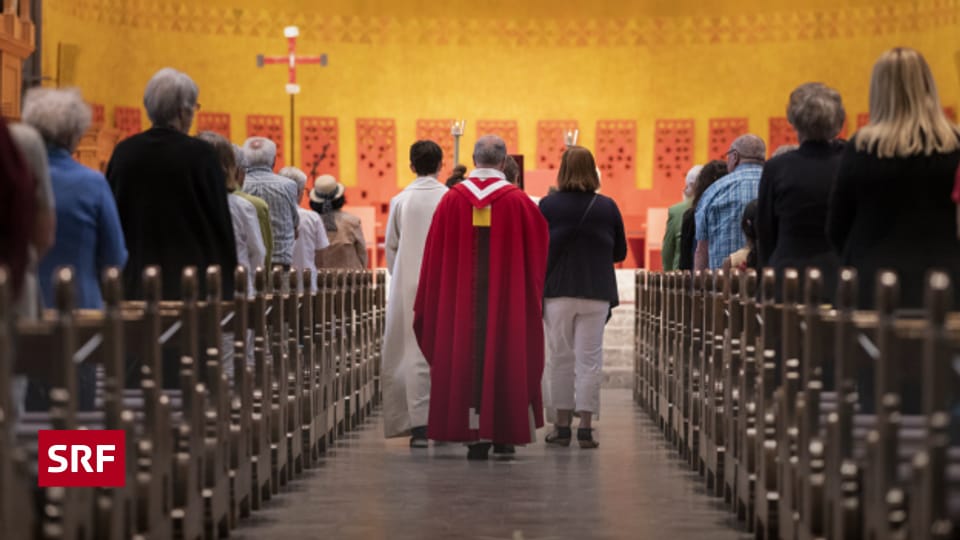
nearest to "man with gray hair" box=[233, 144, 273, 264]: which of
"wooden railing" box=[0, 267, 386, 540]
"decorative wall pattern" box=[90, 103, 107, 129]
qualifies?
"wooden railing" box=[0, 267, 386, 540]

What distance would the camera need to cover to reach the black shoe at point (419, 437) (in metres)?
7.76

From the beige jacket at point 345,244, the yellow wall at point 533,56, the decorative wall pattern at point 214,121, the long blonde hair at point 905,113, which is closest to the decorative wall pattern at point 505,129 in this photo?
the yellow wall at point 533,56

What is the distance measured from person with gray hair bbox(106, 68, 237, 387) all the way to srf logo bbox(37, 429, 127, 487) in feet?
5.96

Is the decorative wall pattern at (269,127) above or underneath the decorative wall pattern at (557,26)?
underneath

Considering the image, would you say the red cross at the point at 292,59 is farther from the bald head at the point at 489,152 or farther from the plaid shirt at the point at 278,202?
the bald head at the point at 489,152

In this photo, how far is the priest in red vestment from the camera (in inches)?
283

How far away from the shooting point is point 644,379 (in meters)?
10.2

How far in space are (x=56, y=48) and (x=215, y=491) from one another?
11.3 metres

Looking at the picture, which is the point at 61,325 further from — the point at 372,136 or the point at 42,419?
the point at 372,136

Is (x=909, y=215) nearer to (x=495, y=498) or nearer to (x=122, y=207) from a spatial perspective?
(x=495, y=498)

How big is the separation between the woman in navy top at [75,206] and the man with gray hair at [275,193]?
314 cm

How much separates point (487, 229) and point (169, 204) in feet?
7.13

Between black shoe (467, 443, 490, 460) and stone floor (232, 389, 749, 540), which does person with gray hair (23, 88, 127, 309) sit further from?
black shoe (467, 443, 490, 460)

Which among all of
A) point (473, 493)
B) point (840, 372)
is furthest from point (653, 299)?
point (840, 372)
